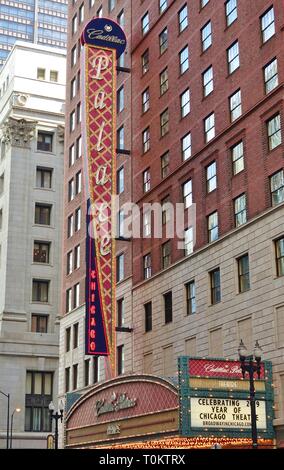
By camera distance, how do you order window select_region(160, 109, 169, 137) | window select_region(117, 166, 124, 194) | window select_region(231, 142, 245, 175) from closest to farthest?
window select_region(231, 142, 245, 175)
window select_region(160, 109, 169, 137)
window select_region(117, 166, 124, 194)

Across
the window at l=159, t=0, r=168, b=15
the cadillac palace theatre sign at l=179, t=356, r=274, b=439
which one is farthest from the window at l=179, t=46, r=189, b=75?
the cadillac palace theatre sign at l=179, t=356, r=274, b=439

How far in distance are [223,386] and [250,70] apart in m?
17.8

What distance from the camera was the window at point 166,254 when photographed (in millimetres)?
45156

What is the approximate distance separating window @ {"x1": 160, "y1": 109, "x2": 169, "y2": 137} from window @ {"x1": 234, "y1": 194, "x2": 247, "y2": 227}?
11.7m

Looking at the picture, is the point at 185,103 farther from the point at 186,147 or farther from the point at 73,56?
the point at 73,56

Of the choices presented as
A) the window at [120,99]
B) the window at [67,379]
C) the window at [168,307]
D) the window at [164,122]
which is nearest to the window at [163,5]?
the window at [120,99]

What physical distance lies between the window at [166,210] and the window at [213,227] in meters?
5.56

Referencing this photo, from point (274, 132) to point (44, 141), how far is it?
182ft

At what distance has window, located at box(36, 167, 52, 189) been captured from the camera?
277 ft

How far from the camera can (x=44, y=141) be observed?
86938 mm

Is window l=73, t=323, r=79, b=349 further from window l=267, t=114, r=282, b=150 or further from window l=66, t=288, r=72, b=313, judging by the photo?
Result: window l=267, t=114, r=282, b=150

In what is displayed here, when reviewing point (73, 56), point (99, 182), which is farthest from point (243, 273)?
point (73, 56)

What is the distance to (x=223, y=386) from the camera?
29250 mm
